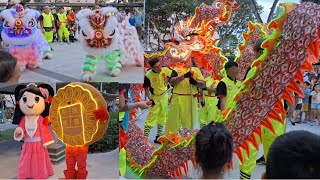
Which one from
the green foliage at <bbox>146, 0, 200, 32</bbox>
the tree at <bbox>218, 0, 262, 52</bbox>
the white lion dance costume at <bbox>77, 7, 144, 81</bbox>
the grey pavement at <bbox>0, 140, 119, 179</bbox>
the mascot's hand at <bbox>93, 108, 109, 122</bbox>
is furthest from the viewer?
the tree at <bbox>218, 0, 262, 52</bbox>

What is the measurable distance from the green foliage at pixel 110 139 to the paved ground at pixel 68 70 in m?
0.29

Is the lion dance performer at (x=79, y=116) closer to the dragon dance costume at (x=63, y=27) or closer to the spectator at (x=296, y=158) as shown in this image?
the dragon dance costume at (x=63, y=27)

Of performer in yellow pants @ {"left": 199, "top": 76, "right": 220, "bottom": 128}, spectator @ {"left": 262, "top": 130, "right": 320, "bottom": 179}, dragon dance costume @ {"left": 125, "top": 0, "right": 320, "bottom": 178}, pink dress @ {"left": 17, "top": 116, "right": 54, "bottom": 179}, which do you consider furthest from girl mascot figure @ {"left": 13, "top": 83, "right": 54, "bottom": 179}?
performer in yellow pants @ {"left": 199, "top": 76, "right": 220, "bottom": 128}

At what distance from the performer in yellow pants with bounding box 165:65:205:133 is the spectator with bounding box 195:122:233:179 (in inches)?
101

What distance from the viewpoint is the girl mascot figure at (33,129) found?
2316mm

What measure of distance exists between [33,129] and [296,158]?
5.93 ft

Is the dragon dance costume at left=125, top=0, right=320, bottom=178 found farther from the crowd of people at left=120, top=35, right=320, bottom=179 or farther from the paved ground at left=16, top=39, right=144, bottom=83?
the paved ground at left=16, top=39, right=144, bottom=83

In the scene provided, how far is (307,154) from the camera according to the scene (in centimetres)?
117

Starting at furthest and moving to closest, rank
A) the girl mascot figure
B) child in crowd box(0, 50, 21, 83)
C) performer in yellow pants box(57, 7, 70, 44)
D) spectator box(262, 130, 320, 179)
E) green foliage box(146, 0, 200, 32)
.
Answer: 1. green foliage box(146, 0, 200, 32)
2. performer in yellow pants box(57, 7, 70, 44)
3. the girl mascot figure
4. child in crowd box(0, 50, 21, 83)
5. spectator box(262, 130, 320, 179)

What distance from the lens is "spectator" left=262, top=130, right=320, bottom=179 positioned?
1169mm

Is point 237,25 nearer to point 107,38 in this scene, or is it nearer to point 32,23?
point 107,38

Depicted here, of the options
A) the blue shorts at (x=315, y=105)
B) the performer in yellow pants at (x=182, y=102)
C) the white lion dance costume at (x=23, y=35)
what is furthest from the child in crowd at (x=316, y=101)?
the white lion dance costume at (x=23, y=35)

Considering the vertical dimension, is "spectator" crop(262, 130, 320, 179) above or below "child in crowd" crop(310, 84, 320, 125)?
above

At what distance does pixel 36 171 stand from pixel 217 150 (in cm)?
132
